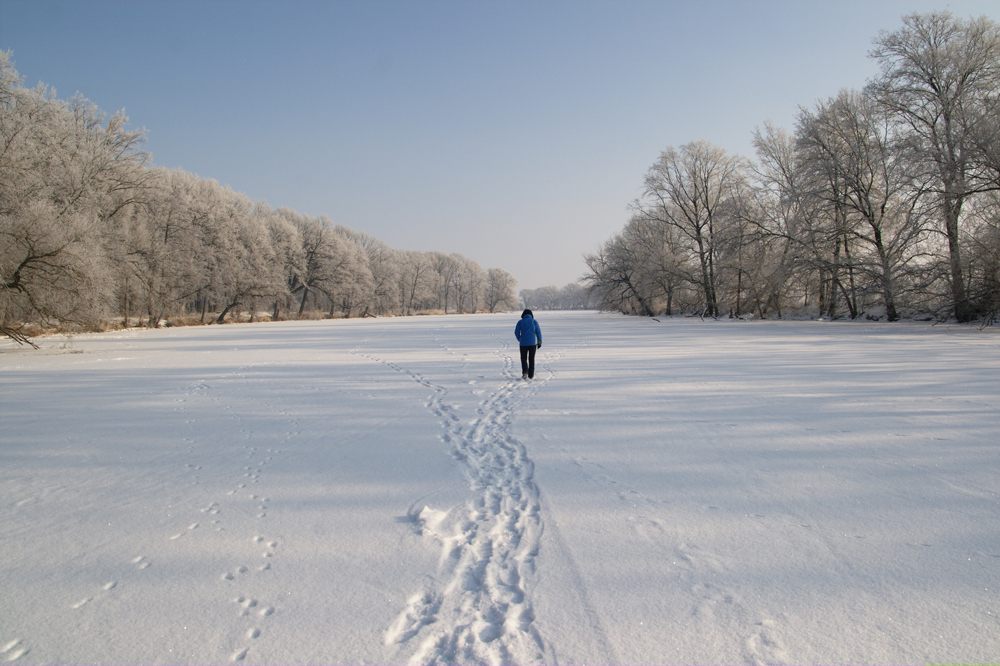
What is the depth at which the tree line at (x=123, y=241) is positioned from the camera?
55.5 ft

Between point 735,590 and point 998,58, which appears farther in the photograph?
point 998,58

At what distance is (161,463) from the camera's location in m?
5.17

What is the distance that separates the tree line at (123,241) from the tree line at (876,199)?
3245cm

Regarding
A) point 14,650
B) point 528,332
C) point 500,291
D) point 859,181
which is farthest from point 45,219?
point 500,291

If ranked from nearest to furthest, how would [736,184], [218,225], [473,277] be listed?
[736,184]
[218,225]
[473,277]

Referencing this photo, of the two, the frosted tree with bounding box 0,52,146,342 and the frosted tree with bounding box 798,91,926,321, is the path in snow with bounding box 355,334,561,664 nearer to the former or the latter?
the frosted tree with bounding box 0,52,146,342

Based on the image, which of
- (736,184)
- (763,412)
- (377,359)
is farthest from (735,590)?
(736,184)

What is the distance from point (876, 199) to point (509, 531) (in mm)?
31195

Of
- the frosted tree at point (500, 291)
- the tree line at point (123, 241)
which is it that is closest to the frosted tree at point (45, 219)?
the tree line at point (123, 241)

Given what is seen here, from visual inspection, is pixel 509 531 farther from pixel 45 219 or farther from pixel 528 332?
pixel 45 219

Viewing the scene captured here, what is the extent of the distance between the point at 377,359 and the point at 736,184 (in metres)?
33.4

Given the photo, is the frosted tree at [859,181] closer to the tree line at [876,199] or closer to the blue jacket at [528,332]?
the tree line at [876,199]

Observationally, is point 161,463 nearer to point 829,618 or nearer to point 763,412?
point 829,618

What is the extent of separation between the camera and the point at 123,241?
29.3 metres
